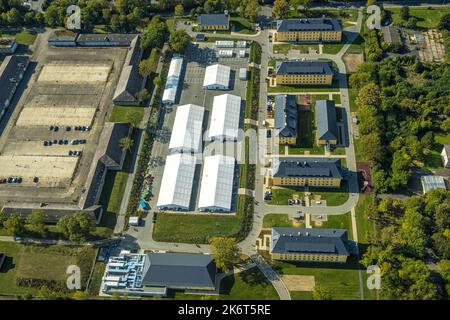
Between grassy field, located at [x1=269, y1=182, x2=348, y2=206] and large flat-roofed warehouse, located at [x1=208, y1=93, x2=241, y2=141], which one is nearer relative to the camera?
grassy field, located at [x1=269, y1=182, x2=348, y2=206]

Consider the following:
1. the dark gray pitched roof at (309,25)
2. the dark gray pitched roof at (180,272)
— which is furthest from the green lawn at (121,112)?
the dark gray pitched roof at (309,25)

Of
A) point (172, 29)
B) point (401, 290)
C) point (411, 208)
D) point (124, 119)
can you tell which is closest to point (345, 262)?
point (401, 290)

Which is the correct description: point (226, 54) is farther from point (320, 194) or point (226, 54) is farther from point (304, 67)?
point (320, 194)

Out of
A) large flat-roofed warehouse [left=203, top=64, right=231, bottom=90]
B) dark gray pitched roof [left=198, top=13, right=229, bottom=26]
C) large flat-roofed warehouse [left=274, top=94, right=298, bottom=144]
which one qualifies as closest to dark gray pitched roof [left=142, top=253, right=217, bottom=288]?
large flat-roofed warehouse [left=274, top=94, right=298, bottom=144]

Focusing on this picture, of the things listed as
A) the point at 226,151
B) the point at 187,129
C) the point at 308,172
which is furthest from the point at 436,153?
the point at 187,129

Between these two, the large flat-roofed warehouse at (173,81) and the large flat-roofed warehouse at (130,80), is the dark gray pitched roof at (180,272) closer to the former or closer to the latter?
the large flat-roofed warehouse at (173,81)

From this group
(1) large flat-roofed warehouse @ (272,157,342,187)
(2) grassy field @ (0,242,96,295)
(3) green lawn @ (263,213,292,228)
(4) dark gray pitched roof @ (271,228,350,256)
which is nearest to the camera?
(4) dark gray pitched roof @ (271,228,350,256)

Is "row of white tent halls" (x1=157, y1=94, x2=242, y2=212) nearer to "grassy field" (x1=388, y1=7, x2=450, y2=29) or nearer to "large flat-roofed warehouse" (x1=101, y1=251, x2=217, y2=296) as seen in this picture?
"large flat-roofed warehouse" (x1=101, y1=251, x2=217, y2=296)
